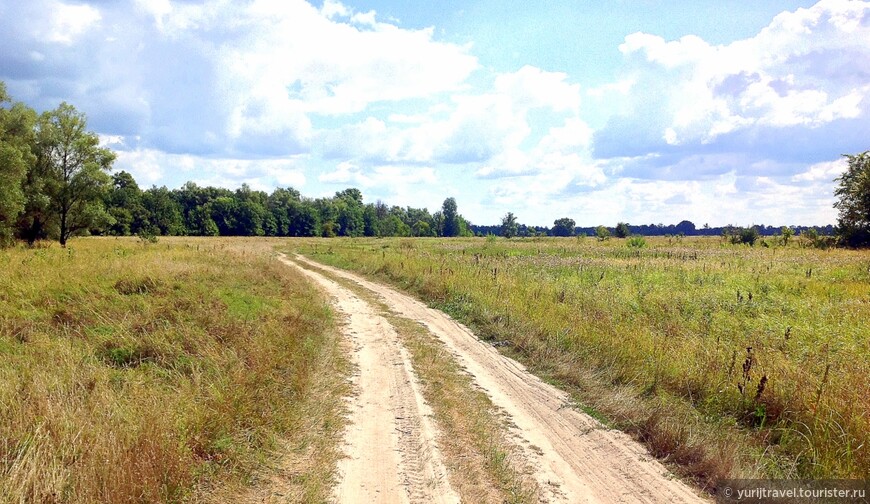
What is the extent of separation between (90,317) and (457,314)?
32.1 ft

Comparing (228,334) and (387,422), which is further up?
(228,334)

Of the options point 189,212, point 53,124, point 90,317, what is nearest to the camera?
point 90,317

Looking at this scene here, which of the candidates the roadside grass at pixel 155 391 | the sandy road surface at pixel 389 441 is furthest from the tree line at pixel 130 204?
the sandy road surface at pixel 389 441

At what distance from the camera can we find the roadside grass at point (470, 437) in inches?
193

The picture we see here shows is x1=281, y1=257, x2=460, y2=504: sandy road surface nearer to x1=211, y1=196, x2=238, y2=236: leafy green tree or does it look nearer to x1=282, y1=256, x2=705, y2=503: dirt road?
x1=282, y1=256, x2=705, y2=503: dirt road

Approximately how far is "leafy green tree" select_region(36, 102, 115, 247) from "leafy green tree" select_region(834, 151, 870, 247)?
218ft

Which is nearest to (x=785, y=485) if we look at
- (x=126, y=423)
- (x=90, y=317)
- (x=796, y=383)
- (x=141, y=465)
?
(x=796, y=383)

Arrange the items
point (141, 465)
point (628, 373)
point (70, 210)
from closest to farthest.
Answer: point (141, 465), point (628, 373), point (70, 210)

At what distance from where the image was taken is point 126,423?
503 cm

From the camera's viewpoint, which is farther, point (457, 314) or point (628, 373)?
point (457, 314)

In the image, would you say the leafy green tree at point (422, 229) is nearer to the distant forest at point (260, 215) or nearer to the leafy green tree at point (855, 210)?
the distant forest at point (260, 215)

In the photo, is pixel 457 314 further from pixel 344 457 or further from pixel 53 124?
pixel 53 124

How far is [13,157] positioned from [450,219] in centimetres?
13359

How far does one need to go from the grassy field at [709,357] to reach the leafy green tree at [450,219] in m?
135
